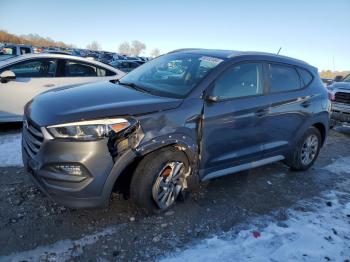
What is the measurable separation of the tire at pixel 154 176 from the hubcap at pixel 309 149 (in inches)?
97.9

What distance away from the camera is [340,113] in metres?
8.59

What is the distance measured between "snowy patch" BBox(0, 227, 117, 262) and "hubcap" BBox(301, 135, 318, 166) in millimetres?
3493

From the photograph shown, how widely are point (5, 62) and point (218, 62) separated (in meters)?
4.45

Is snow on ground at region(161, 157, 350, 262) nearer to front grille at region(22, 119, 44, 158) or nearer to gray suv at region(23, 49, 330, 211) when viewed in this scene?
gray suv at region(23, 49, 330, 211)

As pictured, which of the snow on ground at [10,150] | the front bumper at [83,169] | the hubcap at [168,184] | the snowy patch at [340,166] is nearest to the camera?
the front bumper at [83,169]

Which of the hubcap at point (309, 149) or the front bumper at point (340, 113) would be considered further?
the front bumper at point (340, 113)

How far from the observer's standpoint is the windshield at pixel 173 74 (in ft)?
12.9

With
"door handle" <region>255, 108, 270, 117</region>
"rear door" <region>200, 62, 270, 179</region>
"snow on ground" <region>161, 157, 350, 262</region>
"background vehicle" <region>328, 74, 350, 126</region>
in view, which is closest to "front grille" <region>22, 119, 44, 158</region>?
"snow on ground" <region>161, 157, 350, 262</region>

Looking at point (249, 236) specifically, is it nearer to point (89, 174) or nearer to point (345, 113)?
point (89, 174)

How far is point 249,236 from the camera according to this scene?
356 centimetres

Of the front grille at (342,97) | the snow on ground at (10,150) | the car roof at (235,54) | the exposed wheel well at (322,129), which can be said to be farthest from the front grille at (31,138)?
the front grille at (342,97)

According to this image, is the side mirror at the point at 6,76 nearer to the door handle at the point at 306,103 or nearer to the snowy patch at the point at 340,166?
the door handle at the point at 306,103

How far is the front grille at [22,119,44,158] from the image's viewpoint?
3248 millimetres

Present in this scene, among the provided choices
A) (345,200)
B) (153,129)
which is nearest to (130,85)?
(153,129)
